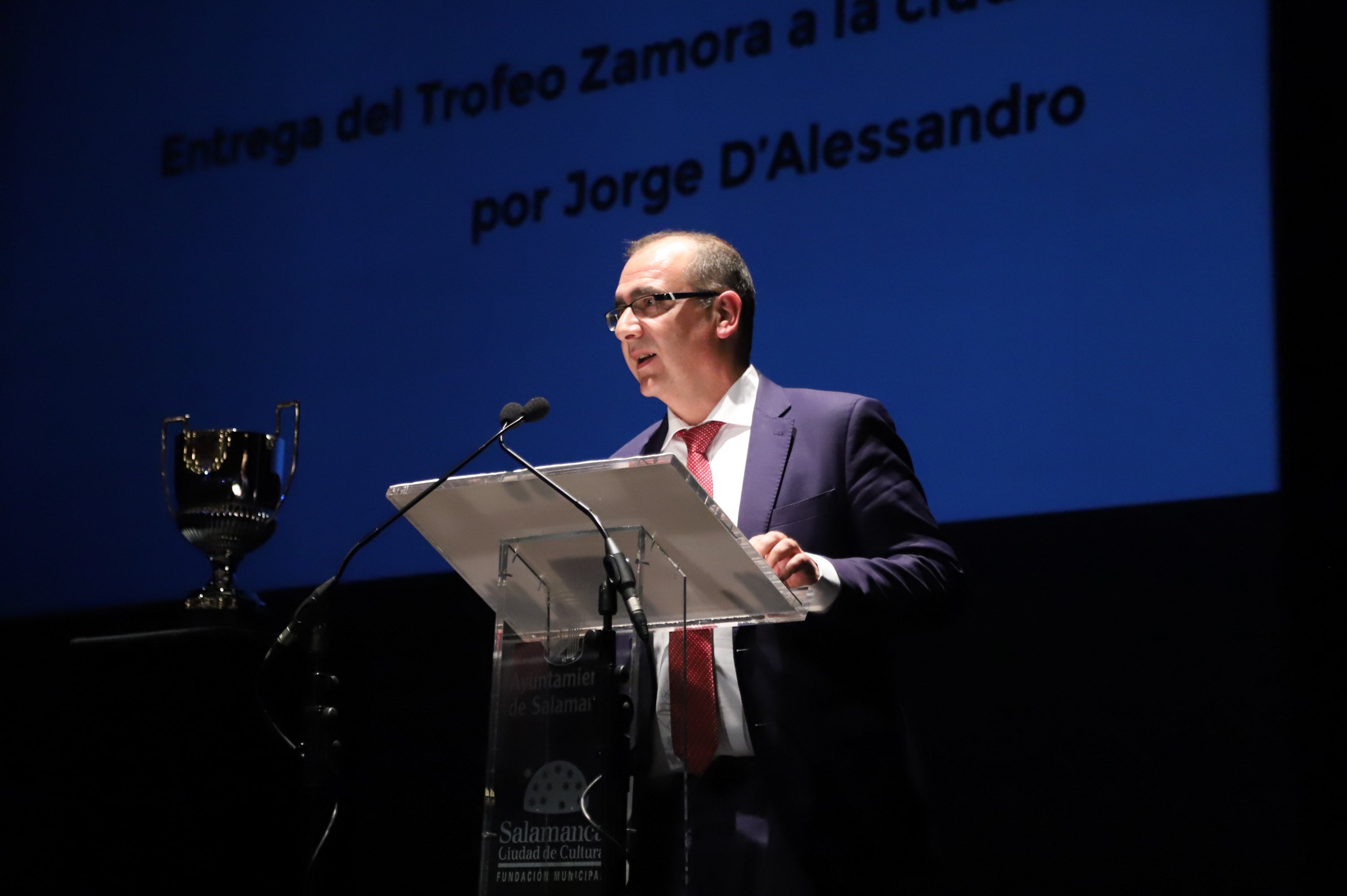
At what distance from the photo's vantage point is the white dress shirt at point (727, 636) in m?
2.08

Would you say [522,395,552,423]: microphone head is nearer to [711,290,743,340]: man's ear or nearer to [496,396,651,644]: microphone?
[496,396,651,644]: microphone

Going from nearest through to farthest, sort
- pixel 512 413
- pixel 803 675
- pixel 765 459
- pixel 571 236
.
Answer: pixel 512 413, pixel 803 675, pixel 765 459, pixel 571 236

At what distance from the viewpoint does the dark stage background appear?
2.83m

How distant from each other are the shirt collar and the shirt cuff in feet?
1.88

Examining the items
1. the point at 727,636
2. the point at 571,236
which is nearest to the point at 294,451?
the point at 571,236

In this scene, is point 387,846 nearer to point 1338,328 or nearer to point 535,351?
point 535,351

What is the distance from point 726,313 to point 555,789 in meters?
1.27

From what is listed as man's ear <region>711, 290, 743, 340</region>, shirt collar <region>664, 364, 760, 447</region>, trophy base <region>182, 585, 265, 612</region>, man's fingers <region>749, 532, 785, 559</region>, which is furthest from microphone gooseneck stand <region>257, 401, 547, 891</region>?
trophy base <region>182, 585, 265, 612</region>

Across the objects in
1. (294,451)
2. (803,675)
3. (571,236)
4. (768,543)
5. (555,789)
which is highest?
(571,236)

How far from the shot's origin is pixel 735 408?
2676 mm

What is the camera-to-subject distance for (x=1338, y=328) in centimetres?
281

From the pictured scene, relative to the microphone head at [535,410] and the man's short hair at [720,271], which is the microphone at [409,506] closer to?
the microphone head at [535,410]

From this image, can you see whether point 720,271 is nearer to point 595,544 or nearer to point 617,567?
point 595,544

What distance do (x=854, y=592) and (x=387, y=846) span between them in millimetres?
2008
